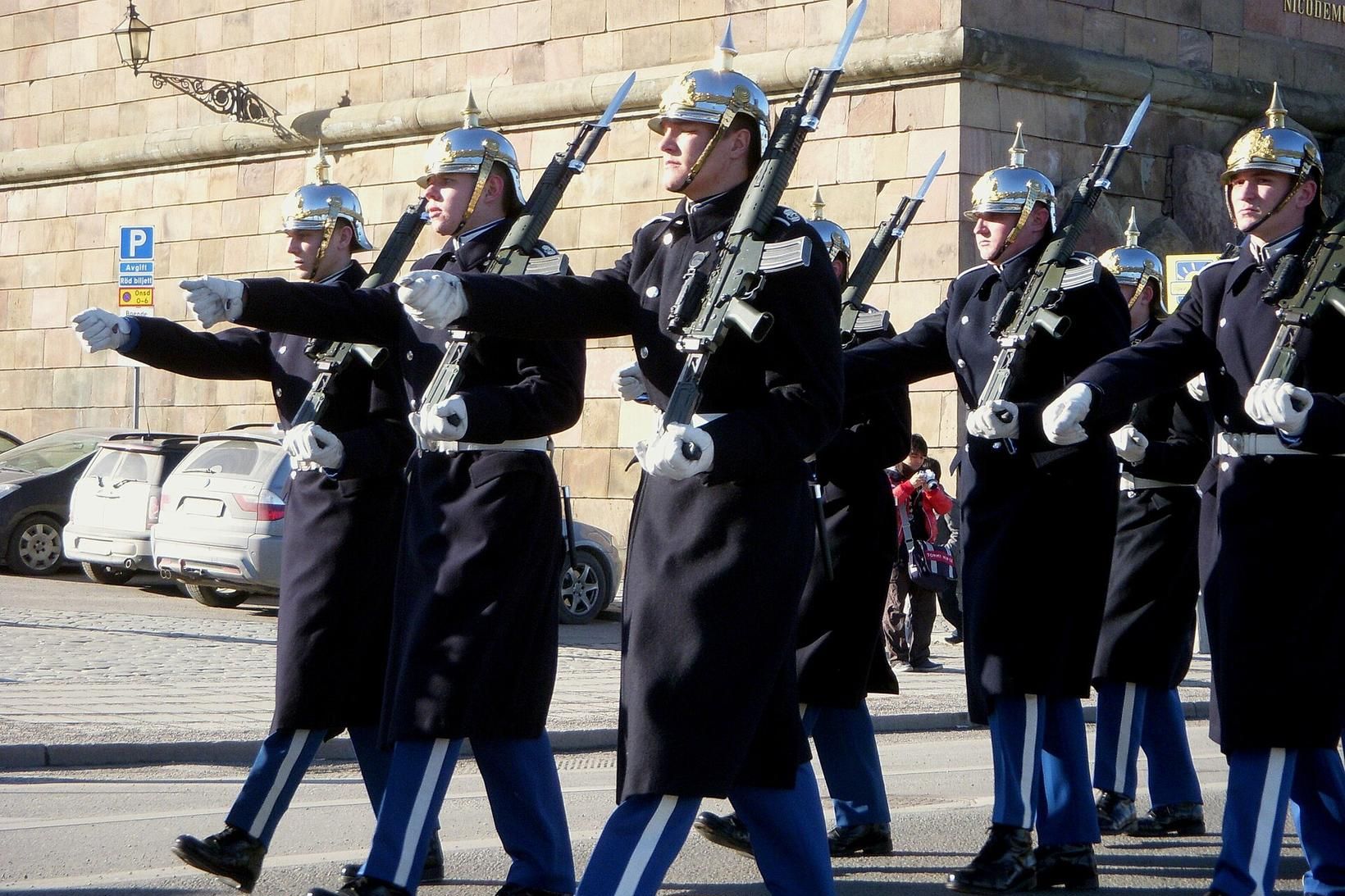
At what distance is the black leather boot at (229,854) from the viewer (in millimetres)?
6137

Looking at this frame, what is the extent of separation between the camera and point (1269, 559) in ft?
18.7

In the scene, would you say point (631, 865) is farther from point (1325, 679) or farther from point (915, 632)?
point (915, 632)

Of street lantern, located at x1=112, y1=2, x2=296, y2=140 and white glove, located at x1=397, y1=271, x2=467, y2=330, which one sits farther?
street lantern, located at x1=112, y1=2, x2=296, y2=140

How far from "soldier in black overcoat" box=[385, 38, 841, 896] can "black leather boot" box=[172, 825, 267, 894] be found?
5.70 ft

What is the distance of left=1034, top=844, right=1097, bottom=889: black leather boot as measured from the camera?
6.62 metres

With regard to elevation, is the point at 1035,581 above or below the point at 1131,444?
below

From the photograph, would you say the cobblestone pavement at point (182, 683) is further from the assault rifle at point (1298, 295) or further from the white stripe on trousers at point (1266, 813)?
the assault rifle at point (1298, 295)

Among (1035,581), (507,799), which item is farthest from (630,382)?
(1035,581)

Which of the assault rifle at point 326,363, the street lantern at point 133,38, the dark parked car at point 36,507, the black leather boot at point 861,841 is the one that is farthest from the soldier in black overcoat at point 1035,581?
the street lantern at point 133,38

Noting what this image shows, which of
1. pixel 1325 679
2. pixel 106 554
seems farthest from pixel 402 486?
pixel 106 554

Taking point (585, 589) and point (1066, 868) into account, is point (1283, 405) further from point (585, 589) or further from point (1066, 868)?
point (585, 589)

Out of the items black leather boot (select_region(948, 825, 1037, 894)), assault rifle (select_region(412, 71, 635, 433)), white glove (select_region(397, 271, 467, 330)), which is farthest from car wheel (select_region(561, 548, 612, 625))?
white glove (select_region(397, 271, 467, 330))

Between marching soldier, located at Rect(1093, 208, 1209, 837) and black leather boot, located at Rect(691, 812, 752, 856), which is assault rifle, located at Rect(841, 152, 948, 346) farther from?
black leather boot, located at Rect(691, 812, 752, 856)

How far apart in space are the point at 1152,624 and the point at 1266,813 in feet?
7.90
